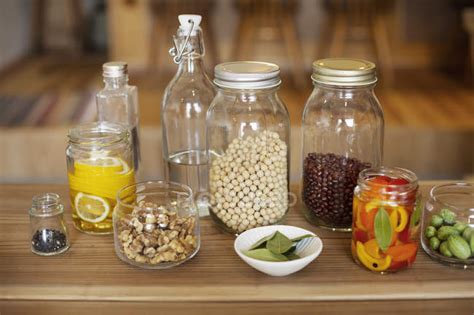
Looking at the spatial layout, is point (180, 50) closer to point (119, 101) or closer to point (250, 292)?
point (119, 101)

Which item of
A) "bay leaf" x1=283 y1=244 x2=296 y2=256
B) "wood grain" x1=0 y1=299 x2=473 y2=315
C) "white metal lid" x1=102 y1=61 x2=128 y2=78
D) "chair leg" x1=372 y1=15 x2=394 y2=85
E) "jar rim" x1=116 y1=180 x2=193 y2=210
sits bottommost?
"chair leg" x1=372 y1=15 x2=394 y2=85

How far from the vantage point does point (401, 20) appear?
4.38 m

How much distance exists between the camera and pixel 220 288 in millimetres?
1019

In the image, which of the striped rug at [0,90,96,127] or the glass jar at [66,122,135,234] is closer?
the glass jar at [66,122,135,234]

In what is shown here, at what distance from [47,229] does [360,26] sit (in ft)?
10.3

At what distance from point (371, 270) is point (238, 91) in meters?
0.35

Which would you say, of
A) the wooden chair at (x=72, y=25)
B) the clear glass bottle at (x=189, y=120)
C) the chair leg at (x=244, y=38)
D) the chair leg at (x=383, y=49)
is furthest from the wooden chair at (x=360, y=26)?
the clear glass bottle at (x=189, y=120)

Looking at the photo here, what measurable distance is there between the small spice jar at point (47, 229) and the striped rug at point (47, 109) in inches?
86.1

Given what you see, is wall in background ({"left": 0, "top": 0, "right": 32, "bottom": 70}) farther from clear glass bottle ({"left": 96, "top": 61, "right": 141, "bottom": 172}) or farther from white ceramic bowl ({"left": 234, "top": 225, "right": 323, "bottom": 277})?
white ceramic bowl ({"left": 234, "top": 225, "right": 323, "bottom": 277})

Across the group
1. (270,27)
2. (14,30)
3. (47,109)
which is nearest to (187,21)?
(47,109)

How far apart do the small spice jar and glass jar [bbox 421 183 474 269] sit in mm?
573

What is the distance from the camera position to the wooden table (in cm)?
100

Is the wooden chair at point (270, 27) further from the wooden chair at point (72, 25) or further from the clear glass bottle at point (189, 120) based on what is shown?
the clear glass bottle at point (189, 120)

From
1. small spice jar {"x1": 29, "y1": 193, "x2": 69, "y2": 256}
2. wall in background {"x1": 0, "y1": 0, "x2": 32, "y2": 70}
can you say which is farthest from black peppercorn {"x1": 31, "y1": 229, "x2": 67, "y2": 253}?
wall in background {"x1": 0, "y1": 0, "x2": 32, "y2": 70}
